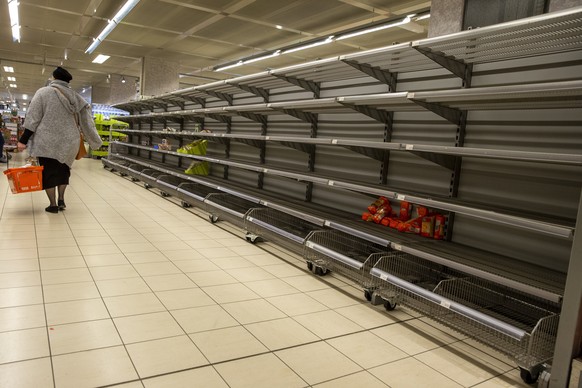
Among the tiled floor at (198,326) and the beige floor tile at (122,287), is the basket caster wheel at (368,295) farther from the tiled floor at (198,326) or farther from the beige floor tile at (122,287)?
the beige floor tile at (122,287)

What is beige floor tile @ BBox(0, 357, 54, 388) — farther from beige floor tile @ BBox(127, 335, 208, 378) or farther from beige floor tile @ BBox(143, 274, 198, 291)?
beige floor tile @ BBox(143, 274, 198, 291)

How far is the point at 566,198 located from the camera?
2.61 metres

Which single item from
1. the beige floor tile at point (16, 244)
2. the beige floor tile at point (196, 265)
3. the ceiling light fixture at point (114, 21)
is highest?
the ceiling light fixture at point (114, 21)

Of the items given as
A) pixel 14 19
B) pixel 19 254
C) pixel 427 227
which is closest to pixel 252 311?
pixel 427 227

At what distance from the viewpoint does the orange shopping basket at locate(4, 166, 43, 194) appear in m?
4.76

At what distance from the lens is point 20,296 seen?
2725 mm

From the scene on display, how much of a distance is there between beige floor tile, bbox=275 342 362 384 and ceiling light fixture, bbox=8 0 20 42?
8.66 m

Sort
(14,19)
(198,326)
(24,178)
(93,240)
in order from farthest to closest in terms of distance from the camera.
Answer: (14,19), (24,178), (93,240), (198,326)

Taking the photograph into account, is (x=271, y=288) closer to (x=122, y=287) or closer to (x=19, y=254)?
(x=122, y=287)

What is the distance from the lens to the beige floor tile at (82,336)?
7.06ft

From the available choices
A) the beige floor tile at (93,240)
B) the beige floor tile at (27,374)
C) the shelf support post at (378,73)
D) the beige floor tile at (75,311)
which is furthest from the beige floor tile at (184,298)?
the shelf support post at (378,73)

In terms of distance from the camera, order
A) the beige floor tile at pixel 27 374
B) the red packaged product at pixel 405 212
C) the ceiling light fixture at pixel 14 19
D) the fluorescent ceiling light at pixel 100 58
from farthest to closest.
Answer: the fluorescent ceiling light at pixel 100 58 < the ceiling light fixture at pixel 14 19 < the red packaged product at pixel 405 212 < the beige floor tile at pixel 27 374

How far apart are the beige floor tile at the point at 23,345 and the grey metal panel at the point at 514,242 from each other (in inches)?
116

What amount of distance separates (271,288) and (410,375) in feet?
4.64
